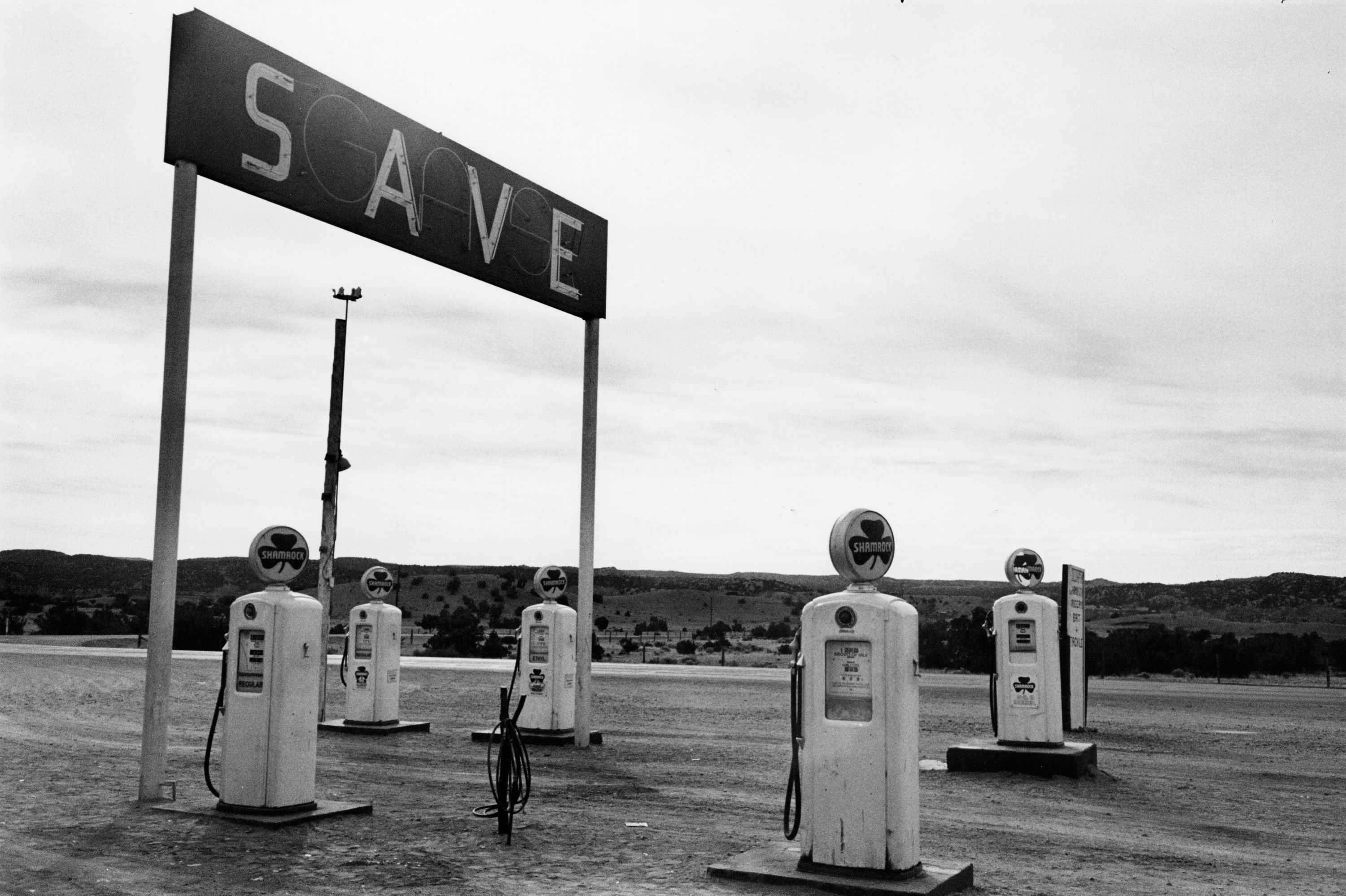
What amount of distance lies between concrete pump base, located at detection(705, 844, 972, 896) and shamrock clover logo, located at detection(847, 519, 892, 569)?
2.00 metres

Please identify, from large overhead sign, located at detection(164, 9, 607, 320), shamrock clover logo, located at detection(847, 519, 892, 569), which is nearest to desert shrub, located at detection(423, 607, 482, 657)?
large overhead sign, located at detection(164, 9, 607, 320)

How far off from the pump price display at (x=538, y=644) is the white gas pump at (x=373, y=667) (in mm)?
2192

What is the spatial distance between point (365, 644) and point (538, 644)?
9.65ft

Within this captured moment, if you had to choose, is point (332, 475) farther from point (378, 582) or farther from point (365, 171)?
point (365, 171)

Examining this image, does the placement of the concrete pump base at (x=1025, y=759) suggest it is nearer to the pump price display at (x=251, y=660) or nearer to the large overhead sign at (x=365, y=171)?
the large overhead sign at (x=365, y=171)

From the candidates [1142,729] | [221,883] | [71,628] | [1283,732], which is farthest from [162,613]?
[71,628]

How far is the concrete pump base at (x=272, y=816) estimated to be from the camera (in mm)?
9977

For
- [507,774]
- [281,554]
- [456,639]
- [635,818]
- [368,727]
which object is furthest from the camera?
[456,639]

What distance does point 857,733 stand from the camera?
25.9ft

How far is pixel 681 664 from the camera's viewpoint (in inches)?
1804

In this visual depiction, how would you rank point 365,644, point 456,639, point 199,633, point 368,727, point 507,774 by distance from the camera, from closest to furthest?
point 507,774 → point 368,727 → point 365,644 → point 456,639 → point 199,633

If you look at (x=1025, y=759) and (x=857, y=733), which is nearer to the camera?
(x=857, y=733)

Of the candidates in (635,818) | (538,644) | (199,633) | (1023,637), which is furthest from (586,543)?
(199,633)

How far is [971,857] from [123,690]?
23.5 meters
